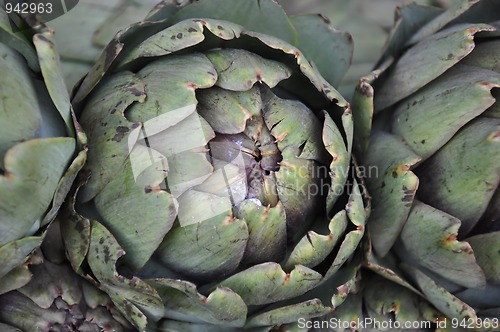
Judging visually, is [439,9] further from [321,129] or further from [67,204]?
[67,204]

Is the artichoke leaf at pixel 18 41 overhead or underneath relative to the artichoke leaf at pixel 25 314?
overhead

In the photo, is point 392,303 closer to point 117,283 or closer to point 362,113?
point 362,113

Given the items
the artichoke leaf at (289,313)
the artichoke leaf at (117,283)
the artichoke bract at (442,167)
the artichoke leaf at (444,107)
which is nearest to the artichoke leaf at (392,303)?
the artichoke bract at (442,167)

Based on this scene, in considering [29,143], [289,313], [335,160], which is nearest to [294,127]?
[335,160]

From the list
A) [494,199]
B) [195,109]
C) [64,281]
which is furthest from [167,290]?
[494,199]

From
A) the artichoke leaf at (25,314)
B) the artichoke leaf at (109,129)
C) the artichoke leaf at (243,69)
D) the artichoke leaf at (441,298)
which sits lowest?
the artichoke leaf at (441,298)

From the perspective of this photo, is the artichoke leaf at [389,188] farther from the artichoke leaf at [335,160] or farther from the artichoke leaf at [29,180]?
the artichoke leaf at [29,180]
